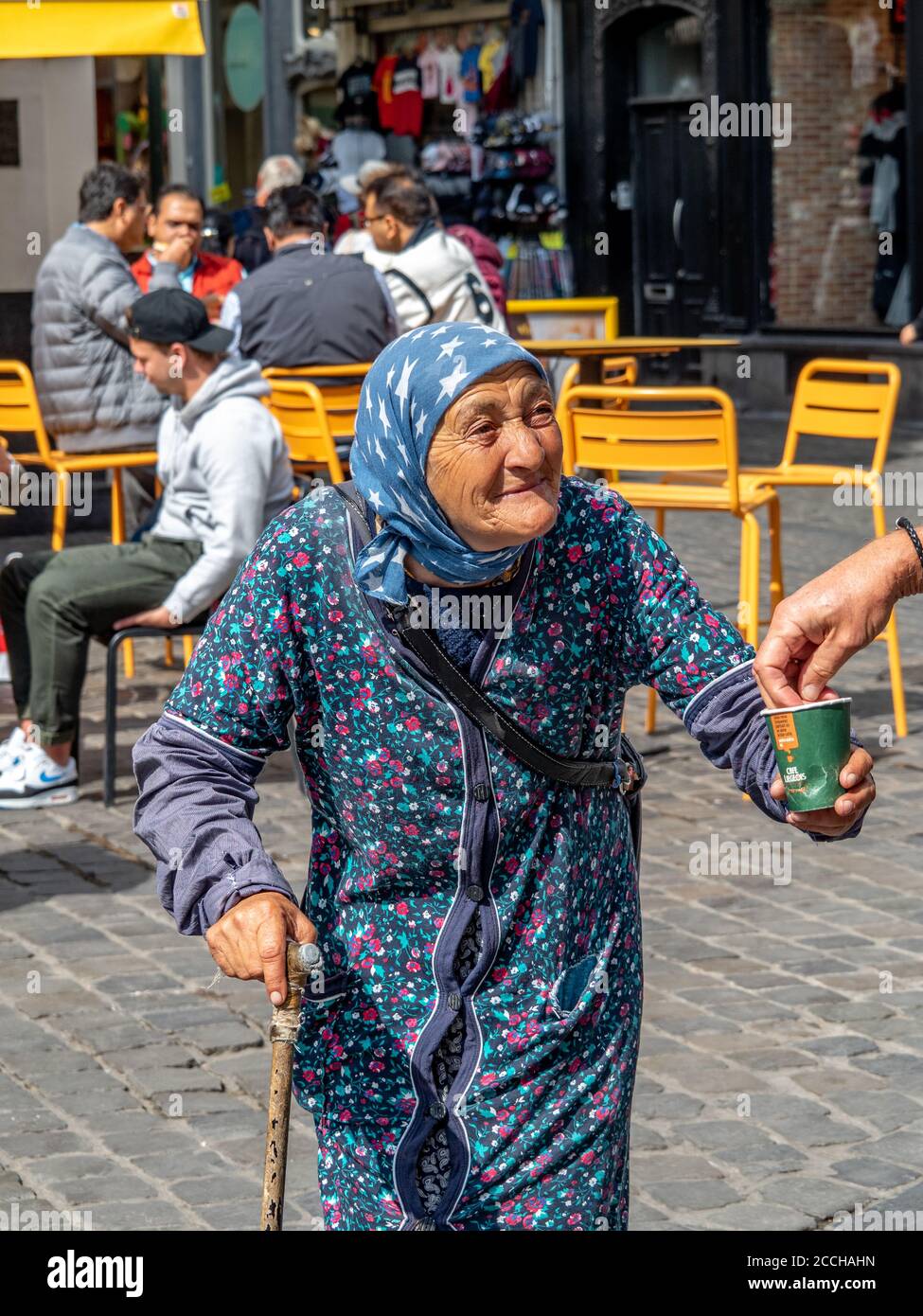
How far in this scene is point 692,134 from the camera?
21359 millimetres

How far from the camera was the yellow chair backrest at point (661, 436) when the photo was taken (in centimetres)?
705

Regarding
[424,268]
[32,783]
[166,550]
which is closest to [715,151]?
[424,268]

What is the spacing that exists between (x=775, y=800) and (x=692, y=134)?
1971 centimetres

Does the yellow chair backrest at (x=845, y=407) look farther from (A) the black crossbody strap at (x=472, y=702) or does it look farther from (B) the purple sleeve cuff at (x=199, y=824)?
(B) the purple sleeve cuff at (x=199, y=824)

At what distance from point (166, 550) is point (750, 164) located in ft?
47.9

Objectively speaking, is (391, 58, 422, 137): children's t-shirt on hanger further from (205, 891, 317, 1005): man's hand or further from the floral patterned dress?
(205, 891, 317, 1005): man's hand

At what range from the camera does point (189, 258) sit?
37.3ft

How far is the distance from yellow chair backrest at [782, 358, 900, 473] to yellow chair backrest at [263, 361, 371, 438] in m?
1.78

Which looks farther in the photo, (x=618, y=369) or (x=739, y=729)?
(x=618, y=369)

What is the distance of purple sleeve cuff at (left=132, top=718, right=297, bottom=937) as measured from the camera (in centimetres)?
249

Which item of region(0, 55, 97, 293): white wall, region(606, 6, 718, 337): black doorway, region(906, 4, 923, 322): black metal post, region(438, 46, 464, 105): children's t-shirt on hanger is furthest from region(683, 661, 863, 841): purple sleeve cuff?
region(438, 46, 464, 105): children's t-shirt on hanger

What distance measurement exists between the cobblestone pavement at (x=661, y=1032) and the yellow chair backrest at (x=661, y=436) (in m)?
1.12

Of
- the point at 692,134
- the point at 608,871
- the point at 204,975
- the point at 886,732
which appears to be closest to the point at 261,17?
the point at 692,134

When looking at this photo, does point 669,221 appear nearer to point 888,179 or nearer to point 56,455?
point 888,179
